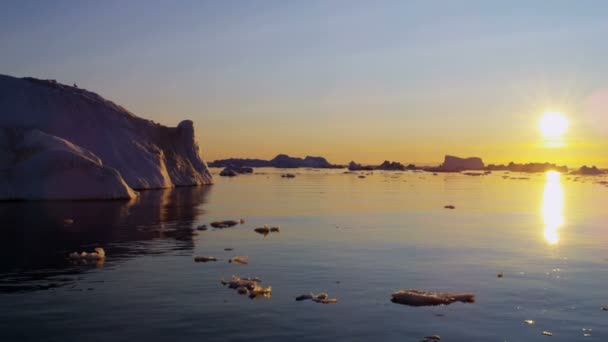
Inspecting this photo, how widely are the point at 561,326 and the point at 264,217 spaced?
2501 centimetres

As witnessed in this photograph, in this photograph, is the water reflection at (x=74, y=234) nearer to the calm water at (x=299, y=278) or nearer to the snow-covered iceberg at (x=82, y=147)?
the calm water at (x=299, y=278)

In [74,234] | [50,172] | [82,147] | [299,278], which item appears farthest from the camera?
[82,147]

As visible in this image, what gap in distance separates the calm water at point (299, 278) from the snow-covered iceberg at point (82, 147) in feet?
30.9

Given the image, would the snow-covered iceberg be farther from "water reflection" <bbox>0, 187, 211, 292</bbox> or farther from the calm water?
the calm water

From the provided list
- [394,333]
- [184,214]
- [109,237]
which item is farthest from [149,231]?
[394,333]

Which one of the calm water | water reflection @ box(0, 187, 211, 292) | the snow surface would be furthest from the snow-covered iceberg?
the calm water

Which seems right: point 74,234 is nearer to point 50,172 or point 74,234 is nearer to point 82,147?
point 50,172

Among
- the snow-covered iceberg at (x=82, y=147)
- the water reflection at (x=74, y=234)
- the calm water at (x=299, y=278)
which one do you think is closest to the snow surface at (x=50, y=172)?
the snow-covered iceberg at (x=82, y=147)

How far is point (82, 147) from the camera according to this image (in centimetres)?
5338

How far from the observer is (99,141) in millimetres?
57062

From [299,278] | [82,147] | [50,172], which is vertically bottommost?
[299,278]

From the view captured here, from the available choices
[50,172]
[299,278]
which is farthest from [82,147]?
[299,278]

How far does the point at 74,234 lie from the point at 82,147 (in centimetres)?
2910

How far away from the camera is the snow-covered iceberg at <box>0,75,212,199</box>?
43.7 m
